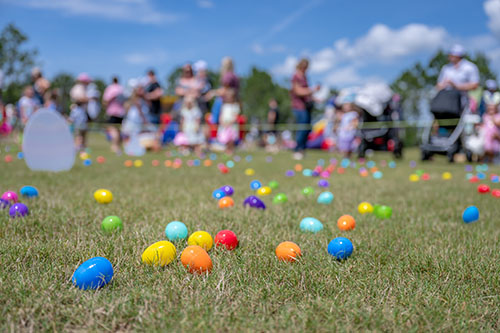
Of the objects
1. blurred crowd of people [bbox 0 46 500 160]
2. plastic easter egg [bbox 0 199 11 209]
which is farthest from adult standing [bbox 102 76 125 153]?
plastic easter egg [bbox 0 199 11 209]

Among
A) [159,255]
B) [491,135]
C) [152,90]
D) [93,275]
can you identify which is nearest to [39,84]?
[152,90]

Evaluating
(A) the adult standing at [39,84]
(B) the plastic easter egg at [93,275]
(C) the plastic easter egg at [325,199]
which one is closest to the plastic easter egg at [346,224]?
(C) the plastic easter egg at [325,199]

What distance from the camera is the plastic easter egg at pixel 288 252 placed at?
1.96 metres

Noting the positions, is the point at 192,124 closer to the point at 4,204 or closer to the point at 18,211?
the point at 4,204

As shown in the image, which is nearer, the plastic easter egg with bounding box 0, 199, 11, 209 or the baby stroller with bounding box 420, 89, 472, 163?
the plastic easter egg with bounding box 0, 199, 11, 209

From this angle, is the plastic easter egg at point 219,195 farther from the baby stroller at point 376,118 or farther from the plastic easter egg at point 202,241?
the baby stroller at point 376,118

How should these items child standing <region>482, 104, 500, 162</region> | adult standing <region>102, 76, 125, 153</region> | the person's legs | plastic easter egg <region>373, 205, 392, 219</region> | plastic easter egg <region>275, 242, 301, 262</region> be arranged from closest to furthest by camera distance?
plastic easter egg <region>275, 242, 301, 262</region>
plastic easter egg <region>373, 205, 392, 219</region>
child standing <region>482, 104, 500, 162</region>
the person's legs
adult standing <region>102, 76, 125, 153</region>

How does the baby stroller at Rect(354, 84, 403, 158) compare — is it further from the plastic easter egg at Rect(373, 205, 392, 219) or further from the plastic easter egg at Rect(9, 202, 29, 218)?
the plastic easter egg at Rect(9, 202, 29, 218)

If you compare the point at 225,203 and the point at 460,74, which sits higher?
the point at 460,74

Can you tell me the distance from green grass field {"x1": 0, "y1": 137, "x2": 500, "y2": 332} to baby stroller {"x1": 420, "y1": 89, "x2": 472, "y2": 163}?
5.66m

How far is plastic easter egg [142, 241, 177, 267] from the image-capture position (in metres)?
1.85

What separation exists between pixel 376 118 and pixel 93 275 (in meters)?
9.47

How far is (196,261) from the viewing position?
1.79m

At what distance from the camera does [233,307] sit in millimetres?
1451
